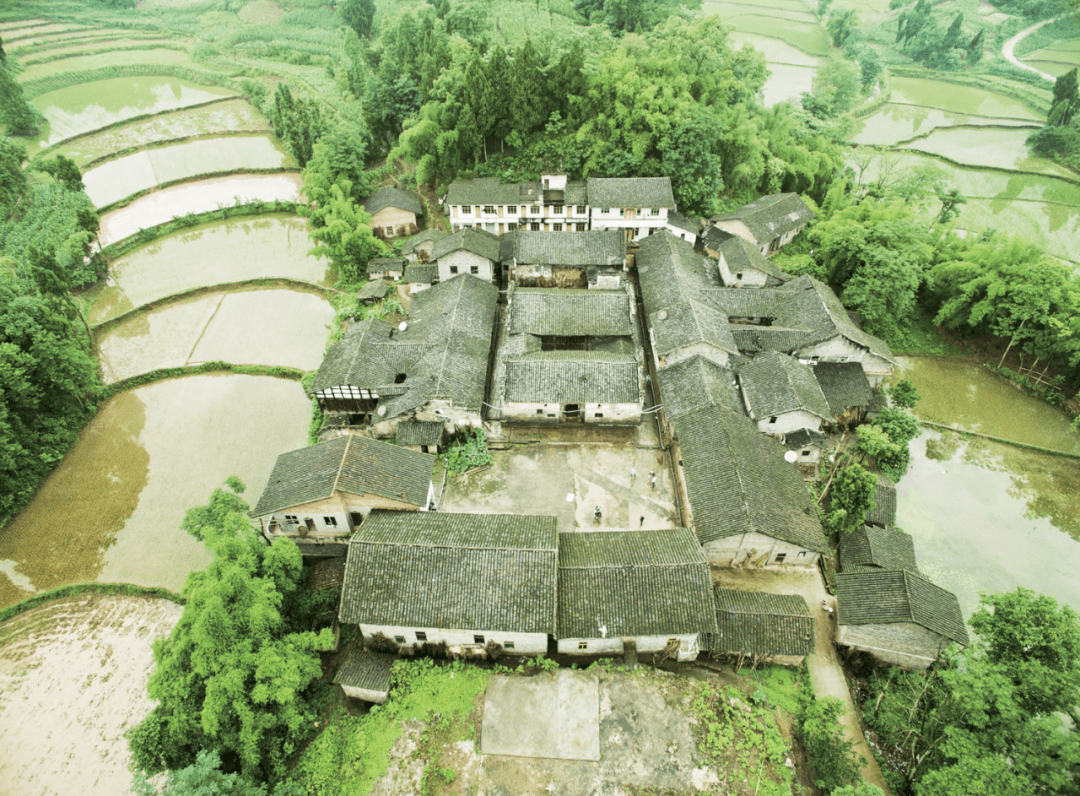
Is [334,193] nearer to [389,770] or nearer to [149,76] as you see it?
[389,770]

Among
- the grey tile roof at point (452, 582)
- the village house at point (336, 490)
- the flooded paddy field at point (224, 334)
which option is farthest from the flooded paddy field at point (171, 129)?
the grey tile roof at point (452, 582)

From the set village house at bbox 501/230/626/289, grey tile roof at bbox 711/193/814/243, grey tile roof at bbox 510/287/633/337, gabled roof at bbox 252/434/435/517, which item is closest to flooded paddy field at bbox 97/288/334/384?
gabled roof at bbox 252/434/435/517

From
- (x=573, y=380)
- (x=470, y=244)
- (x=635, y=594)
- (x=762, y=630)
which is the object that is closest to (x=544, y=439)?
(x=573, y=380)

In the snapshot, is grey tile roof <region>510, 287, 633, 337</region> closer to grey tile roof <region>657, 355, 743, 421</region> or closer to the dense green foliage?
grey tile roof <region>657, 355, 743, 421</region>

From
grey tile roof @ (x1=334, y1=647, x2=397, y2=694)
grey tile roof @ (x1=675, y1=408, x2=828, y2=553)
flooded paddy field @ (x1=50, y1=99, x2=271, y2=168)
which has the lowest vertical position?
grey tile roof @ (x1=334, y1=647, x2=397, y2=694)

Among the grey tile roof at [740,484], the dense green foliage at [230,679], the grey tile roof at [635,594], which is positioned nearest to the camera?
the dense green foliage at [230,679]

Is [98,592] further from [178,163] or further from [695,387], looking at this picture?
[178,163]

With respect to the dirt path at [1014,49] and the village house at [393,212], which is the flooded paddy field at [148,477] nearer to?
the village house at [393,212]
